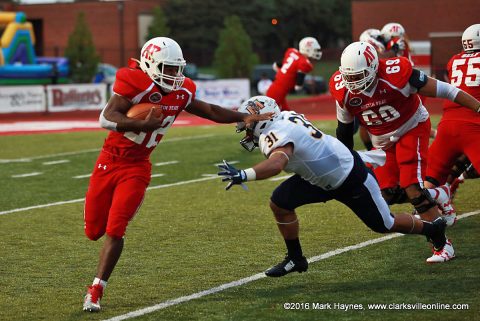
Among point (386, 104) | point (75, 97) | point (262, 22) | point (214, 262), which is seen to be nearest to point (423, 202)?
point (386, 104)

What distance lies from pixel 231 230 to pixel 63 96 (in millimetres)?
18867

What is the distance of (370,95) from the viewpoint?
7305mm

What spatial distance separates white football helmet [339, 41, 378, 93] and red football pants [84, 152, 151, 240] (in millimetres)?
1651

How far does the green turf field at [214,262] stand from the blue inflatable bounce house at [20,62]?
68.4 ft

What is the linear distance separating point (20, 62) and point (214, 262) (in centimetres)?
2922

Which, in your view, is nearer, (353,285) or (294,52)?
(353,285)

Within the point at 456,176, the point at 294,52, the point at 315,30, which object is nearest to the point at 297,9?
the point at 315,30

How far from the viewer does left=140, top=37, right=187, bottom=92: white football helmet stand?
20.5ft

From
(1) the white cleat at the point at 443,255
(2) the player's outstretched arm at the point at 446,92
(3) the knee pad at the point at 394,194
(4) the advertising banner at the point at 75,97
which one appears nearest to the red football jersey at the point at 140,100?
(2) the player's outstretched arm at the point at 446,92

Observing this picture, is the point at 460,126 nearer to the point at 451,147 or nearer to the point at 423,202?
the point at 451,147

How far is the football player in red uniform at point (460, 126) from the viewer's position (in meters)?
8.01

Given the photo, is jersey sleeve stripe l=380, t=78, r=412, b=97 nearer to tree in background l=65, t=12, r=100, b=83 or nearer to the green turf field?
the green turf field

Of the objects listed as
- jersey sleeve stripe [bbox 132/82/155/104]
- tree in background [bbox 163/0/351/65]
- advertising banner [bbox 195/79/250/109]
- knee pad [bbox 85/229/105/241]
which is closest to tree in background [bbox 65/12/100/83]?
advertising banner [bbox 195/79/250/109]

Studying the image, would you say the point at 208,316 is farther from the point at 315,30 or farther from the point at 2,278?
the point at 315,30
